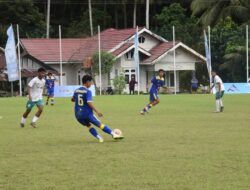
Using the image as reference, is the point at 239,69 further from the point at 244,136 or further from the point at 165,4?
the point at 244,136

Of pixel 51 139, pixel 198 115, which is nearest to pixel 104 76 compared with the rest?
pixel 198 115

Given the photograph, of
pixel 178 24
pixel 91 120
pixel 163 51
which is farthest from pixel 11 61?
pixel 91 120

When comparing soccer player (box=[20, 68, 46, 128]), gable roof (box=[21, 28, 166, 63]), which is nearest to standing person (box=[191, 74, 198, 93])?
gable roof (box=[21, 28, 166, 63])

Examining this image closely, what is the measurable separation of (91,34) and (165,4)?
428 inches

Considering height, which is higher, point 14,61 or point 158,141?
point 14,61

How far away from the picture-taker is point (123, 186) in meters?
8.95

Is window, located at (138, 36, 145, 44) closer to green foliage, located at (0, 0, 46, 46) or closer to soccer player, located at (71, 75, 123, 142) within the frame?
green foliage, located at (0, 0, 46, 46)

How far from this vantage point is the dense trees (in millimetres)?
57812

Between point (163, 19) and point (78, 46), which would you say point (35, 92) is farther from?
point (163, 19)

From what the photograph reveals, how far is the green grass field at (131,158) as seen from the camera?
923cm

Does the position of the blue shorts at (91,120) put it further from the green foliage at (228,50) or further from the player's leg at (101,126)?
the green foliage at (228,50)

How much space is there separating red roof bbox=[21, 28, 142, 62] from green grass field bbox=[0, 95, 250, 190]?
1558 inches

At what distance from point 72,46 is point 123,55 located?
6.32 m

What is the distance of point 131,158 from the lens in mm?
11727
